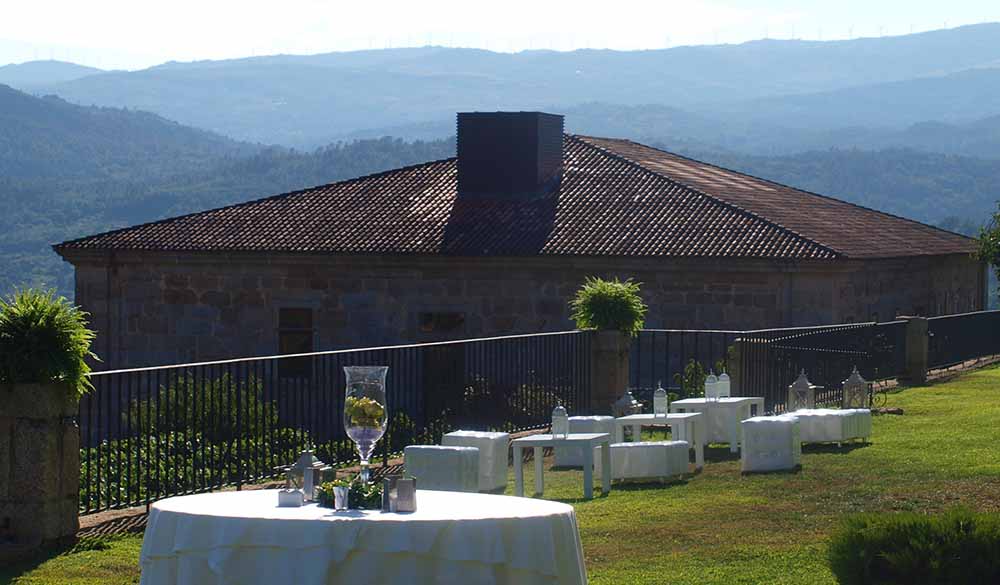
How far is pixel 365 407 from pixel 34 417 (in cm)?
336

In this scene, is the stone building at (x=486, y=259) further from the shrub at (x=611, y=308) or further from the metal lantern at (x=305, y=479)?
the metal lantern at (x=305, y=479)

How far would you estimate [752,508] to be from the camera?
12617mm

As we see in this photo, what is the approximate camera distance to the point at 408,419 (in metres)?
18.2

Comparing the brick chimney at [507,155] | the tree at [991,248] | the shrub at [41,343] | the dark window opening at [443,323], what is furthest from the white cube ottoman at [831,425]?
the tree at [991,248]

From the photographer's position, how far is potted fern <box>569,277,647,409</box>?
20.5 m

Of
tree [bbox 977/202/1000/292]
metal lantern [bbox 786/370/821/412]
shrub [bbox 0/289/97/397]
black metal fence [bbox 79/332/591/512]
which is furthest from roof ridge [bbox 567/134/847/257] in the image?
shrub [bbox 0/289/97/397]

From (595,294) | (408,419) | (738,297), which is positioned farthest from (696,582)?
(738,297)

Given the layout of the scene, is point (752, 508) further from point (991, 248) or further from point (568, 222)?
point (991, 248)

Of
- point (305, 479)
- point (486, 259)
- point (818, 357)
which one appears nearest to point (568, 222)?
point (486, 259)

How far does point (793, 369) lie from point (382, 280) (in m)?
17.2

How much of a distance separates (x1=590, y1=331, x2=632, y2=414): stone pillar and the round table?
500 inches

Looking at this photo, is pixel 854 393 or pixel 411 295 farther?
pixel 411 295

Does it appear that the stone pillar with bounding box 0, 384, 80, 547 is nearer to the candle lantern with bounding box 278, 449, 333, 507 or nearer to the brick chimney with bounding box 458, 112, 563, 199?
the candle lantern with bounding box 278, 449, 333, 507

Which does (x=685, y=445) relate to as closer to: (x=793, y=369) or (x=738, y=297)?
(x=793, y=369)
